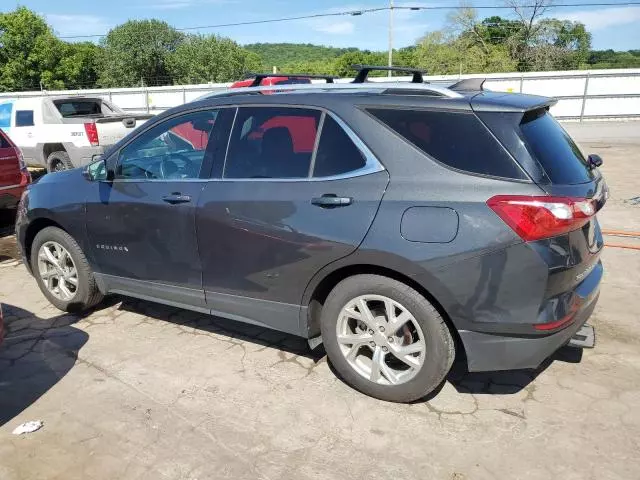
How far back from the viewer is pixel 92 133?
1008 centimetres

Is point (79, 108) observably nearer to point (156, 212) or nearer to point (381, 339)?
point (156, 212)

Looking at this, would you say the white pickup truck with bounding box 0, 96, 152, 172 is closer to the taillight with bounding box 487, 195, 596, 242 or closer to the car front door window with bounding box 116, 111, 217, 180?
the car front door window with bounding box 116, 111, 217, 180

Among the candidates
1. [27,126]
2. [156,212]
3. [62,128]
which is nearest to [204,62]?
[27,126]

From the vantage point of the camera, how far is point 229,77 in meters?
66.5

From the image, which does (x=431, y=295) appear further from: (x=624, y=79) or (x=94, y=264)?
(x=624, y=79)

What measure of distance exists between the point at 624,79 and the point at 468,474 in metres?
21.7

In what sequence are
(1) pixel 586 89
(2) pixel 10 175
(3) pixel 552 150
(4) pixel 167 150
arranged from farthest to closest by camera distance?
(1) pixel 586 89, (2) pixel 10 175, (4) pixel 167 150, (3) pixel 552 150

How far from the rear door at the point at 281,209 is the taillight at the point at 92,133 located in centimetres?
756

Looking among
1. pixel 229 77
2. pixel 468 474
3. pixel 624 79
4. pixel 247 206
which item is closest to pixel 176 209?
pixel 247 206

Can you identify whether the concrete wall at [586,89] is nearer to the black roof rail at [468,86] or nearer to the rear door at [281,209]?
the rear door at [281,209]

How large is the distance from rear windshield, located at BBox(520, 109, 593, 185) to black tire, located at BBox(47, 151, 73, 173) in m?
9.68

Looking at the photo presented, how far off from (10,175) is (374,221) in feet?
19.7

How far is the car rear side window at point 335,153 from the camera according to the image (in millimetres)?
3070

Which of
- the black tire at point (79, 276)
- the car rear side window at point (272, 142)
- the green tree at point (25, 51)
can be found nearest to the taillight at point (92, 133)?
the black tire at point (79, 276)
